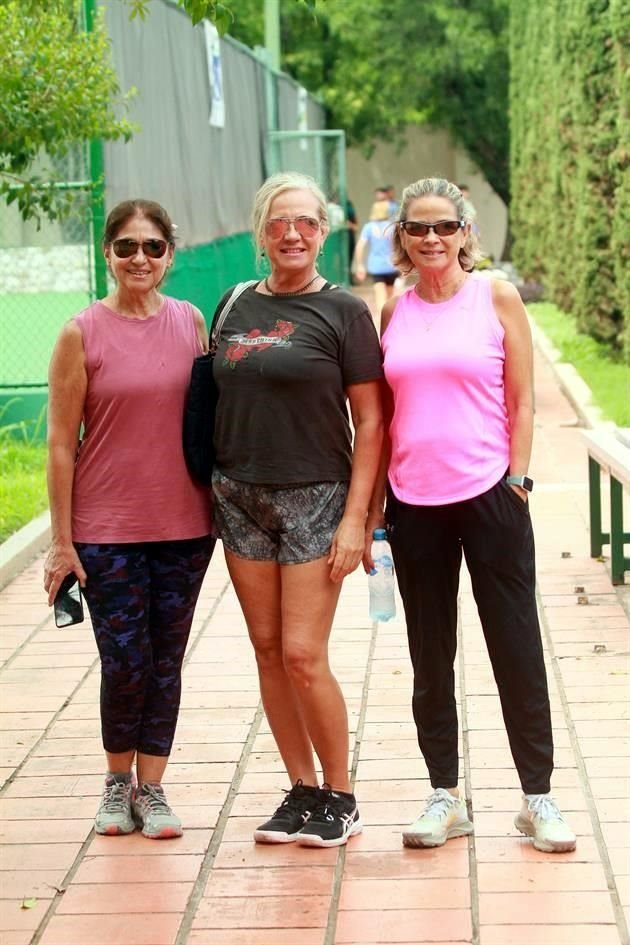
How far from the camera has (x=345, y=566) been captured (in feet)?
14.6

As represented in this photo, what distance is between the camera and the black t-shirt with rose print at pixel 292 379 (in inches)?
171

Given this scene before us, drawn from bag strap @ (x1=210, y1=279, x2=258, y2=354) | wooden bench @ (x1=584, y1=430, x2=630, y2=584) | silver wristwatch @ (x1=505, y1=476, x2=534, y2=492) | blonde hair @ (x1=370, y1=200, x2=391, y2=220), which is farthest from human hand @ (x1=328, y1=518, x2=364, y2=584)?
blonde hair @ (x1=370, y1=200, x2=391, y2=220)

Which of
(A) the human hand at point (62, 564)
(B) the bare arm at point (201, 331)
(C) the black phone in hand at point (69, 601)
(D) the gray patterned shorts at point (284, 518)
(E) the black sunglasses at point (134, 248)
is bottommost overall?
(C) the black phone in hand at point (69, 601)

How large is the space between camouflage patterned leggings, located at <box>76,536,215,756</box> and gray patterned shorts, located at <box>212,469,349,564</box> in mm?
231

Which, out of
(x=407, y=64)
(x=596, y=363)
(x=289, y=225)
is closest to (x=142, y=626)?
(x=289, y=225)

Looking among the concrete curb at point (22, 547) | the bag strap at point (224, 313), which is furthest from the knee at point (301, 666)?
the concrete curb at point (22, 547)

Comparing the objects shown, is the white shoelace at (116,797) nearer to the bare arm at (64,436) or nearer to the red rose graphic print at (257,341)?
the bare arm at (64,436)

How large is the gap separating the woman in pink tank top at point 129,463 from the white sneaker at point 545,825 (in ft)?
3.29

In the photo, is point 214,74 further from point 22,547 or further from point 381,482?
point 381,482

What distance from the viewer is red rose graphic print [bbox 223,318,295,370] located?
14.3ft

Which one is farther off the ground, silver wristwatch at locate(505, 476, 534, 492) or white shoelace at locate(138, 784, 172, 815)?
silver wristwatch at locate(505, 476, 534, 492)

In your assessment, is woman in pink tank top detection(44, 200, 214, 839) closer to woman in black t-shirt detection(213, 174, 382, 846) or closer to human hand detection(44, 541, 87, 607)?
human hand detection(44, 541, 87, 607)

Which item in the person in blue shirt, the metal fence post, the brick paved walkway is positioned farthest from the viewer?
the person in blue shirt


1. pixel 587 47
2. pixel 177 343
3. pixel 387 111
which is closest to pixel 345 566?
pixel 177 343
